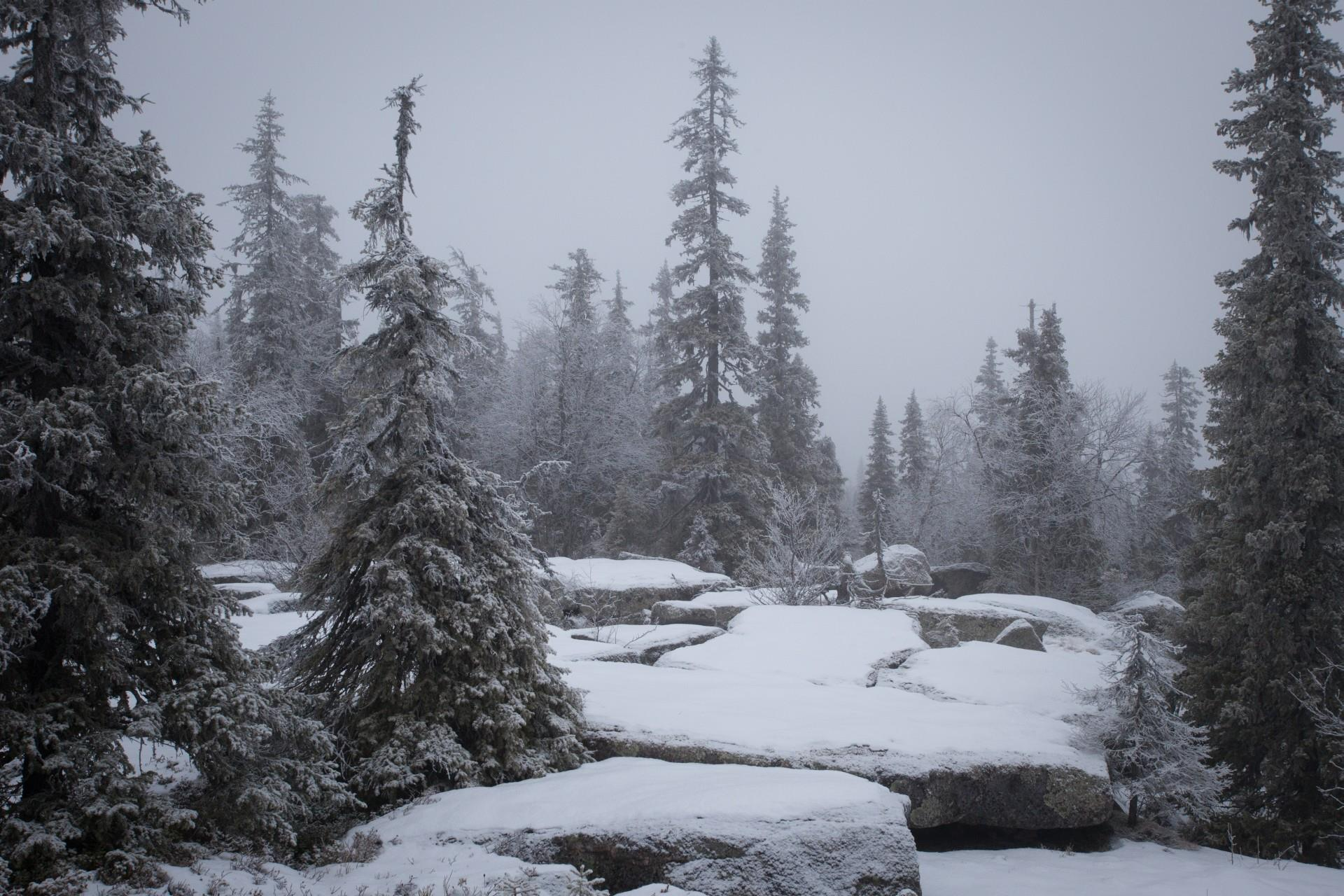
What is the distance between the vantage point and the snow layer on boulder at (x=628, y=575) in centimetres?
1648

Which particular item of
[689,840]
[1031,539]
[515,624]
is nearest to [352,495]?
[515,624]

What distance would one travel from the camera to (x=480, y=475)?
779cm

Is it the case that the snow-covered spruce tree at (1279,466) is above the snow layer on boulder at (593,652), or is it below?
above

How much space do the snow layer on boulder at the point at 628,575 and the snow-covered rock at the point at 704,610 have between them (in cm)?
100

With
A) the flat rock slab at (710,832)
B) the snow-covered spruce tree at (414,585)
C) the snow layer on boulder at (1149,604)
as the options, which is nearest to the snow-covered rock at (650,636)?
the snow-covered spruce tree at (414,585)

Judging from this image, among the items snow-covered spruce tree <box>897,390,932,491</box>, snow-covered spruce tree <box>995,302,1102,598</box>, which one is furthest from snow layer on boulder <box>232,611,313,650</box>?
snow-covered spruce tree <box>897,390,932,491</box>

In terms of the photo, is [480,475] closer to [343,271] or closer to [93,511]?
[343,271]

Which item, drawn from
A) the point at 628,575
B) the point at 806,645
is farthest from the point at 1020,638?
the point at 628,575

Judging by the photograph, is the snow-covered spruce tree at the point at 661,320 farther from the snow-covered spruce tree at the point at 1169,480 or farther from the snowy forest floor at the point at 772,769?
the snow-covered spruce tree at the point at 1169,480

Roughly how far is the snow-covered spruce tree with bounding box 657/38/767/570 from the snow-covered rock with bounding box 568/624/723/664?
37.0 ft

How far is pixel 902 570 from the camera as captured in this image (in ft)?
80.2

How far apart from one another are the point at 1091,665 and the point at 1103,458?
20.3 meters

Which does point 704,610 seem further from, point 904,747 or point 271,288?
point 271,288

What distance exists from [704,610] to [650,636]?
218 cm
